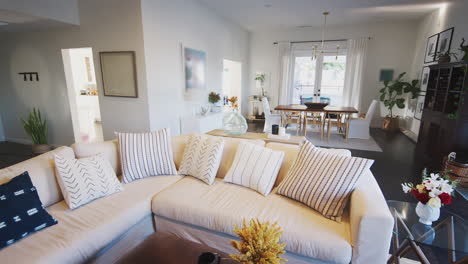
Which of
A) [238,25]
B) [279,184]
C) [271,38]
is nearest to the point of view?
[279,184]

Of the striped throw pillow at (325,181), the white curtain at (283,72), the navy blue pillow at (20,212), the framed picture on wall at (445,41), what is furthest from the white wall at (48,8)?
the framed picture on wall at (445,41)

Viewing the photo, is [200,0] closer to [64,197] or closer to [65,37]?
[65,37]

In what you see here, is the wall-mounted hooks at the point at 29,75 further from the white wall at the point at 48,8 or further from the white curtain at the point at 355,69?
the white curtain at the point at 355,69

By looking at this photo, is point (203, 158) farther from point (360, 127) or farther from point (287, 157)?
point (360, 127)

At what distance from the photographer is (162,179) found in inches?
88.5

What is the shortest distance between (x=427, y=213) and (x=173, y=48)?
153 inches

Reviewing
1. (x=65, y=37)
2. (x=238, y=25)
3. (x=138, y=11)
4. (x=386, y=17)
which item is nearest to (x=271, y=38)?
(x=238, y=25)

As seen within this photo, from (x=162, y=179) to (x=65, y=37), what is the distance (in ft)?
11.1

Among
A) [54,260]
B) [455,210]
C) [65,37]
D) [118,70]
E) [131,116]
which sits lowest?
[455,210]

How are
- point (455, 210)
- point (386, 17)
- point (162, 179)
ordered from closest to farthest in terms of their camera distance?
point (162, 179), point (455, 210), point (386, 17)

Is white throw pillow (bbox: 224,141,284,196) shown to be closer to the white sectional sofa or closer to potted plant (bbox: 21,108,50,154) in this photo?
the white sectional sofa

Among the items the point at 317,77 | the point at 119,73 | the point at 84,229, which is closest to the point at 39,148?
the point at 119,73

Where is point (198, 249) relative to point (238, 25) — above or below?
below

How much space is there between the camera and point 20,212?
1.45 metres
